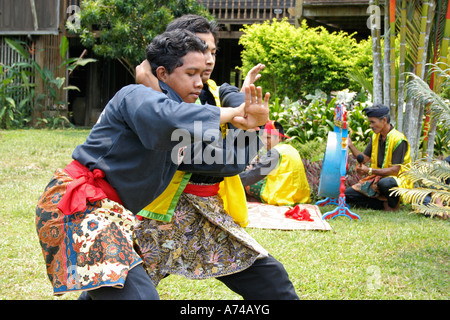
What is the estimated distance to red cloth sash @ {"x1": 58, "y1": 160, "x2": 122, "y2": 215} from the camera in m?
2.00

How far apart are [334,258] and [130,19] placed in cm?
932

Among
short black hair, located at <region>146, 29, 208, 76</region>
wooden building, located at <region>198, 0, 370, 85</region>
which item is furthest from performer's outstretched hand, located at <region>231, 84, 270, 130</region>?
wooden building, located at <region>198, 0, 370, 85</region>

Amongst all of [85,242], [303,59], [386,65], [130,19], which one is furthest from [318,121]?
[85,242]

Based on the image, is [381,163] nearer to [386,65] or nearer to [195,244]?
[386,65]

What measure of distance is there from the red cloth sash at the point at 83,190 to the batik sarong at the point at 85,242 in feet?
0.10

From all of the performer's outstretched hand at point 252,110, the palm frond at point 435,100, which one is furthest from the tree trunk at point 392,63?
the performer's outstretched hand at point 252,110

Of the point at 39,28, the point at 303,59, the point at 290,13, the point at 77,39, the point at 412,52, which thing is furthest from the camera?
the point at 77,39

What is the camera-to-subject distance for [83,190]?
6.65ft

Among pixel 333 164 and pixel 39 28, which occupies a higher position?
pixel 39 28

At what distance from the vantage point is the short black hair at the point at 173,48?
7.42ft

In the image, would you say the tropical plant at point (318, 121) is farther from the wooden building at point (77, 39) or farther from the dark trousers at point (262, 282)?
the dark trousers at point (262, 282)
